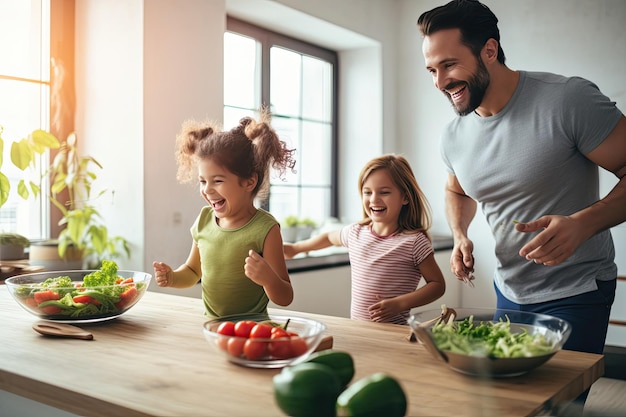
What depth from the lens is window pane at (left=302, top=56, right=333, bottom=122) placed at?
4648 millimetres

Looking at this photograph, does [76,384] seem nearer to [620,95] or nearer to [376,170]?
[376,170]

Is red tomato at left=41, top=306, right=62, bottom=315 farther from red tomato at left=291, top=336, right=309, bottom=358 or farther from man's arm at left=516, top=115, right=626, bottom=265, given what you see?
man's arm at left=516, top=115, right=626, bottom=265

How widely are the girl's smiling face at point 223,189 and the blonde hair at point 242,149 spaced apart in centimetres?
2

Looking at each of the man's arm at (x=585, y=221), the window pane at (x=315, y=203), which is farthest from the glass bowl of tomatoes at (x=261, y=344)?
the window pane at (x=315, y=203)

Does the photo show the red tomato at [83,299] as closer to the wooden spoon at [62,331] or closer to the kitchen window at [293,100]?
the wooden spoon at [62,331]

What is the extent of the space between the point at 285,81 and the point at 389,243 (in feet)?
8.26

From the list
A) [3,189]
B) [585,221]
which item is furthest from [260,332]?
[3,189]

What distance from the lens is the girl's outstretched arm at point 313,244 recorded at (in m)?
2.26

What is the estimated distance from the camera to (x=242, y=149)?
1721 mm

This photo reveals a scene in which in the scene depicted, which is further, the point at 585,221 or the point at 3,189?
the point at 3,189

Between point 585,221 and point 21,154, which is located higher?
point 21,154

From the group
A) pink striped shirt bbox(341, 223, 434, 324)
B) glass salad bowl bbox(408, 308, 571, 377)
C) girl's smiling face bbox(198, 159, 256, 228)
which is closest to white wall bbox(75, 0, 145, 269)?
pink striped shirt bbox(341, 223, 434, 324)

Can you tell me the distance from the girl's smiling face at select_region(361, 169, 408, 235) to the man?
0.32 meters

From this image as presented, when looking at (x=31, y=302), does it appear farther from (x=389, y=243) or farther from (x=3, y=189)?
(x=3, y=189)
